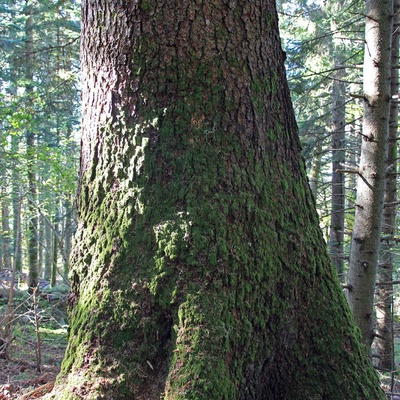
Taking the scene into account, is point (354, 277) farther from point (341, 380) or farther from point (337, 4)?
point (337, 4)

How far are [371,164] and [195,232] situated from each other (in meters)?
3.43

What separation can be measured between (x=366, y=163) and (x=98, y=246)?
3.69m

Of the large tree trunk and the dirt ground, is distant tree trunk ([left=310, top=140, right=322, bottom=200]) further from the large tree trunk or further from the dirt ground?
the dirt ground

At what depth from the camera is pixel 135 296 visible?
2.01 metres

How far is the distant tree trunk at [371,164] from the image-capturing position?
4.52 m

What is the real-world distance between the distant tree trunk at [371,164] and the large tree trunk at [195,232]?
102 inches

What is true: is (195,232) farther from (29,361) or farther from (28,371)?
(29,361)

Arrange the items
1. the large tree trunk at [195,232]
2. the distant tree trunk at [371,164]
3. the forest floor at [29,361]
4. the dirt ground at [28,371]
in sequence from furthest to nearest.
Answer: the distant tree trunk at [371,164], the forest floor at [29,361], the dirt ground at [28,371], the large tree trunk at [195,232]

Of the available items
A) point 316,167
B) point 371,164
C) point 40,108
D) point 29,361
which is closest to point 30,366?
point 29,361

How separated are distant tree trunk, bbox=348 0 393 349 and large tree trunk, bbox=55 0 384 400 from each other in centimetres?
260

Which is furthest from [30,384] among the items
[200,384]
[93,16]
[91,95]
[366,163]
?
[366,163]

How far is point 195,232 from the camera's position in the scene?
6.58ft

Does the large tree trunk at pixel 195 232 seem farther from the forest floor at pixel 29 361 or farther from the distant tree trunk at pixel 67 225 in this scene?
the distant tree trunk at pixel 67 225

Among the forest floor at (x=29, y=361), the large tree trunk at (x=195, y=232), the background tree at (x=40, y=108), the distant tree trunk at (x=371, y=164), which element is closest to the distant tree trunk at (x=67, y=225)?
the background tree at (x=40, y=108)
